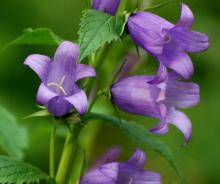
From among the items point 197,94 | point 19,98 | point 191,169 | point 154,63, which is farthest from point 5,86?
point 197,94

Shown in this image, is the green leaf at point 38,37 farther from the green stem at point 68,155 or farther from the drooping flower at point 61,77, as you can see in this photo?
the green stem at point 68,155

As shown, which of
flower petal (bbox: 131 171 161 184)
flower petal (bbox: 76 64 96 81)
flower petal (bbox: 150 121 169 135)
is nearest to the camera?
flower petal (bbox: 76 64 96 81)

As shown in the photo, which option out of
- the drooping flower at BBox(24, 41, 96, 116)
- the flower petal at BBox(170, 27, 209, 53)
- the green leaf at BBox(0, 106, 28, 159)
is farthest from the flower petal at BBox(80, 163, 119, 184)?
the green leaf at BBox(0, 106, 28, 159)

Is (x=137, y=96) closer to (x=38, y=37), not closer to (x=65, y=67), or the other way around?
(x=65, y=67)

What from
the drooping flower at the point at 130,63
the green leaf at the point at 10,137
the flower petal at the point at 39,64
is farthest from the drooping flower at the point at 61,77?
the drooping flower at the point at 130,63

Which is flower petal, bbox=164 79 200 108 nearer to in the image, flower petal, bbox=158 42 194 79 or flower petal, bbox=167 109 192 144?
flower petal, bbox=167 109 192 144

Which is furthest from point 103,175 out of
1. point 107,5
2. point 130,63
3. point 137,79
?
point 130,63

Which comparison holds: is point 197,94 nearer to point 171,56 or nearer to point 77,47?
point 171,56
